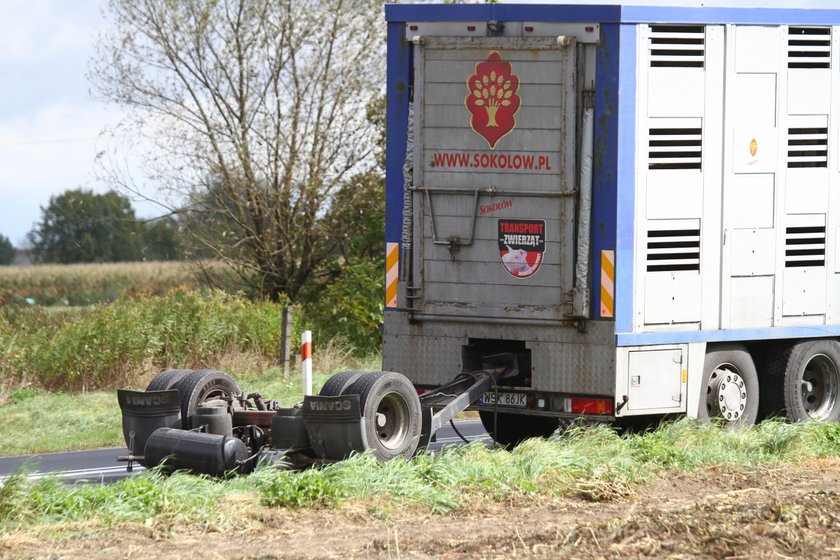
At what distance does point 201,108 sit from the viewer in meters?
24.4

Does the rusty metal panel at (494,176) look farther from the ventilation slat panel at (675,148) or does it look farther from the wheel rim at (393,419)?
the wheel rim at (393,419)

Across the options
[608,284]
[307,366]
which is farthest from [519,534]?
[307,366]

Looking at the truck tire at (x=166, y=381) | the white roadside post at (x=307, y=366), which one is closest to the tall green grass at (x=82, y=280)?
the white roadside post at (x=307, y=366)

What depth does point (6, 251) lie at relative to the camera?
251ft

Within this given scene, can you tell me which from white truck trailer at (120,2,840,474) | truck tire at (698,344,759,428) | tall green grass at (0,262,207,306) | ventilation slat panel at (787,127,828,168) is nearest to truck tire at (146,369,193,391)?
white truck trailer at (120,2,840,474)

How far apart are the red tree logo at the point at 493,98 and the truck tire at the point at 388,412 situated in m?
2.56

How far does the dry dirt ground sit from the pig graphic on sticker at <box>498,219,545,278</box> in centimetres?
289

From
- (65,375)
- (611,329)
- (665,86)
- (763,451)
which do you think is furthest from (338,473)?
(65,375)

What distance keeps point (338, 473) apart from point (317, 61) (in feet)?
54.3

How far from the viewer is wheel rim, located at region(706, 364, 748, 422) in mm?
11641

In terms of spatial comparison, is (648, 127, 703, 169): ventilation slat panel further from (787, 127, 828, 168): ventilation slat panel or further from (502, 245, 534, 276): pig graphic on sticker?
(502, 245, 534, 276): pig graphic on sticker

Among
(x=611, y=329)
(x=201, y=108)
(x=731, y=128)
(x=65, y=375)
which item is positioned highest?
(x=201, y=108)

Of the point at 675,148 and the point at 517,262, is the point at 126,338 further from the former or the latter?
the point at 675,148

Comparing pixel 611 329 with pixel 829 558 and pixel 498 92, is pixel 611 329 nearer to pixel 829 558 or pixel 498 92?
pixel 498 92
